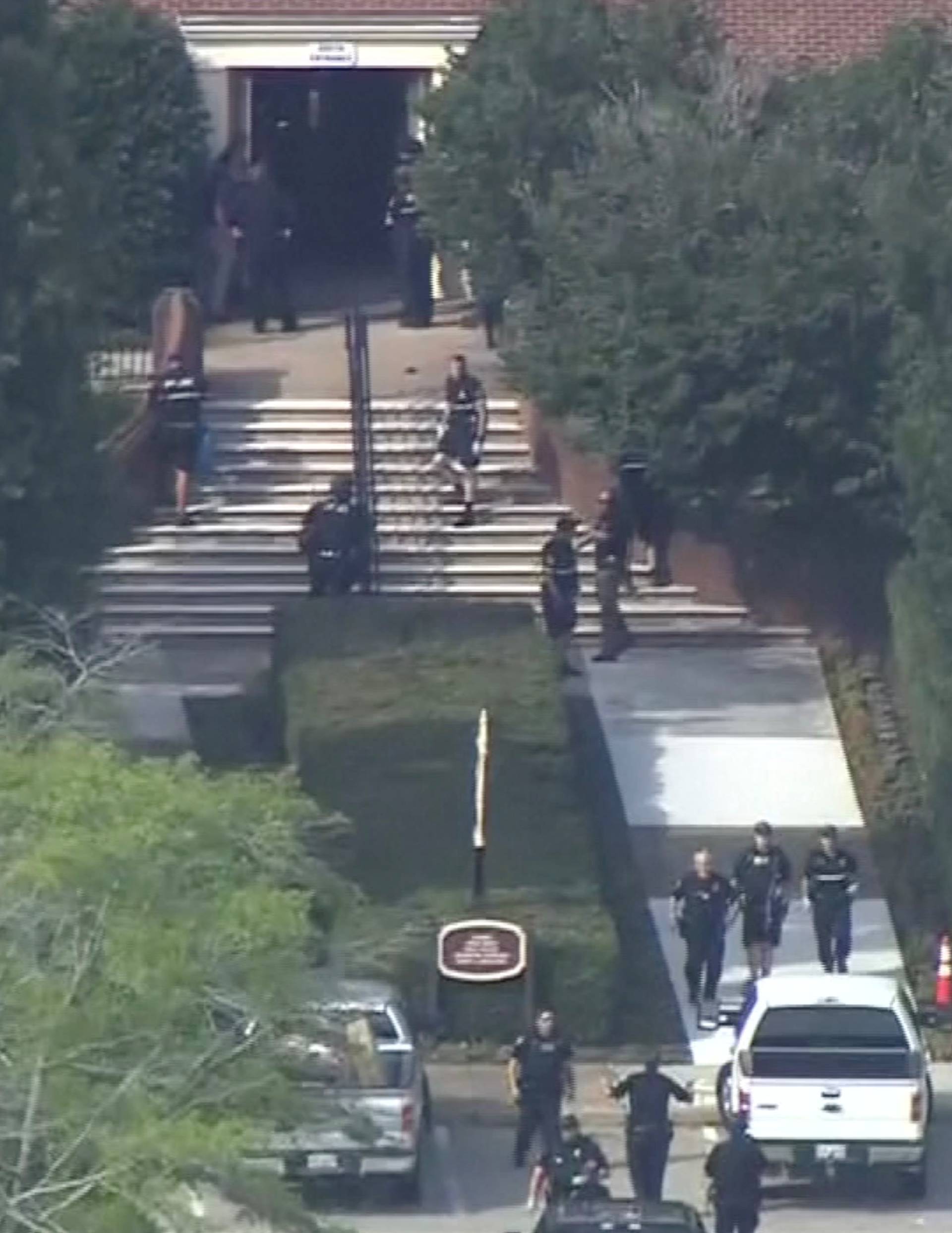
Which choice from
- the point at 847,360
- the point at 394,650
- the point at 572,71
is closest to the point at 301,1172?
the point at 394,650

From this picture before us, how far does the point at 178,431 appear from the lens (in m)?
42.9

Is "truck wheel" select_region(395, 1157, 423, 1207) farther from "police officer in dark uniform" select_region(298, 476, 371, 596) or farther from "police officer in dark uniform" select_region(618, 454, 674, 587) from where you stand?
"police officer in dark uniform" select_region(618, 454, 674, 587)

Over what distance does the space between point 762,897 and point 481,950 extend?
2.12 metres

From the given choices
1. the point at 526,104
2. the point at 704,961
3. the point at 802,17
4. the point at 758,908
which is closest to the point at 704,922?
the point at 704,961

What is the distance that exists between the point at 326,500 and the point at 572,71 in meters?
5.00

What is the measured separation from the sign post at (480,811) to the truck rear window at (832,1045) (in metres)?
3.72

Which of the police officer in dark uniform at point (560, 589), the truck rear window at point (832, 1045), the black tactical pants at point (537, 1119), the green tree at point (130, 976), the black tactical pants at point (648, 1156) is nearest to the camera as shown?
the green tree at point (130, 976)

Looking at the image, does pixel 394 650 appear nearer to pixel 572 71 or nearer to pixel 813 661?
pixel 813 661

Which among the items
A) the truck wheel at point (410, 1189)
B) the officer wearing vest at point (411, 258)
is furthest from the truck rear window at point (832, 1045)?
the officer wearing vest at point (411, 258)

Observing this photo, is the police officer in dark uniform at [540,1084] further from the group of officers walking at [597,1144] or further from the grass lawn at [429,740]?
the grass lawn at [429,740]

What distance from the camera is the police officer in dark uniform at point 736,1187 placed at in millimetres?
28797

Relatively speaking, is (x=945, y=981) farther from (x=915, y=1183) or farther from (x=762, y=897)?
(x=915, y=1183)

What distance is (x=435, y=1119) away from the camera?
32688 millimetres

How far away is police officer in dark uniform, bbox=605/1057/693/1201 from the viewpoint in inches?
1187
